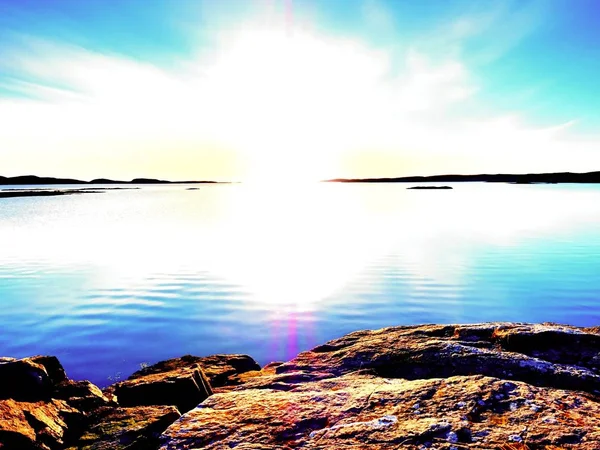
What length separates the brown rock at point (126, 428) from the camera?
512 cm

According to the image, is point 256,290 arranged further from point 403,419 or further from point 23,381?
point 403,419

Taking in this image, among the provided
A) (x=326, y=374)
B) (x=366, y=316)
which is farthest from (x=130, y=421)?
(x=366, y=316)

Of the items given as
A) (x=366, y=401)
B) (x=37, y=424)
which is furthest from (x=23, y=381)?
(x=366, y=401)

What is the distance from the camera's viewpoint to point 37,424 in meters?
5.51

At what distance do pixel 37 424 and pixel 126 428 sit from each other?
4.15 ft

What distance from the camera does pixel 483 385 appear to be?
4746 mm

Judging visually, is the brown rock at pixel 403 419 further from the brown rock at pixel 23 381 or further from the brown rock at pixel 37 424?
the brown rock at pixel 23 381

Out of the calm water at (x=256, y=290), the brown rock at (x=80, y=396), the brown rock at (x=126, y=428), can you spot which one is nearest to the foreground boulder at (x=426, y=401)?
the brown rock at (x=126, y=428)

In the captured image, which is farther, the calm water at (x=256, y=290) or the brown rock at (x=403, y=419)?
the calm water at (x=256, y=290)

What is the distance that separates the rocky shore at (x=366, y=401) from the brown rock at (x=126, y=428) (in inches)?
0.8

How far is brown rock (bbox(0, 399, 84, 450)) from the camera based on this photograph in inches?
196

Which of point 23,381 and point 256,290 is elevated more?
point 23,381

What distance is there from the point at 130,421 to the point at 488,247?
33516 millimetres

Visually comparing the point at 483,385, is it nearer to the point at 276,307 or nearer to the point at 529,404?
the point at 529,404
